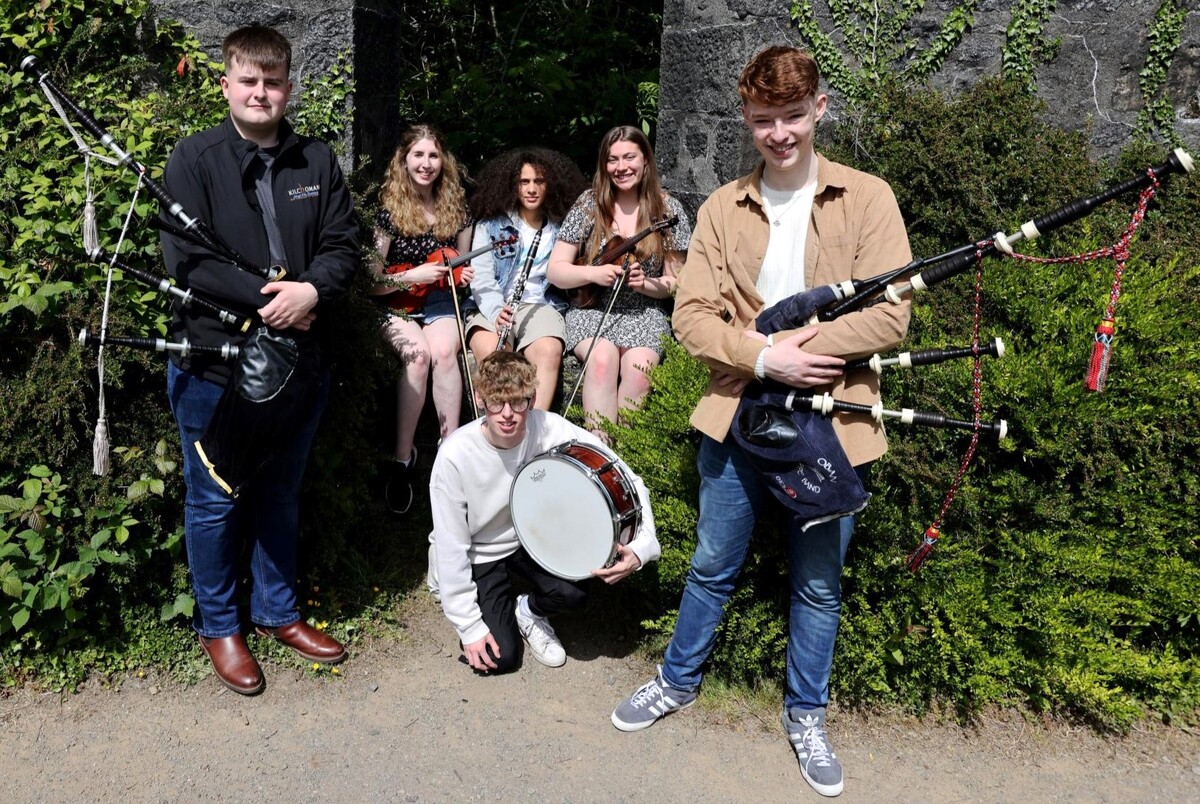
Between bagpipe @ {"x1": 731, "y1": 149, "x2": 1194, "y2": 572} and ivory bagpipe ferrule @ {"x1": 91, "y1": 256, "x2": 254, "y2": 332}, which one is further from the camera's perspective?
ivory bagpipe ferrule @ {"x1": 91, "y1": 256, "x2": 254, "y2": 332}

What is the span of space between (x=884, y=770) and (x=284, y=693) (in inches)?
77.0

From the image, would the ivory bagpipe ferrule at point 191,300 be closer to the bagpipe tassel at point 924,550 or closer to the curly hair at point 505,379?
the curly hair at point 505,379

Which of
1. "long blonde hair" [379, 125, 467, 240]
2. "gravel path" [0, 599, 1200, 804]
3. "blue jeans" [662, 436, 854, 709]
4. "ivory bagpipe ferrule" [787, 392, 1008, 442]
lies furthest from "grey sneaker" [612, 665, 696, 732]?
"long blonde hair" [379, 125, 467, 240]

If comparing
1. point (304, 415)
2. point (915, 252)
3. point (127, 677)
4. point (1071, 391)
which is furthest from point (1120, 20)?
point (127, 677)

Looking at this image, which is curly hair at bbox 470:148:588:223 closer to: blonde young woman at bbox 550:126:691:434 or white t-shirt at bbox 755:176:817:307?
blonde young woman at bbox 550:126:691:434

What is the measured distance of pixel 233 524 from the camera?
3279 millimetres

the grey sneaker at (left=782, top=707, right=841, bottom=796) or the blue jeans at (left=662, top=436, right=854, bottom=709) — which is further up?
the blue jeans at (left=662, top=436, right=854, bottom=709)

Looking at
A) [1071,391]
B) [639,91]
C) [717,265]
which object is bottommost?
[1071,391]

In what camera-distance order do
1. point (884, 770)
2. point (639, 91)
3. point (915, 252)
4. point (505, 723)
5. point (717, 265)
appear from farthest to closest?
1. point (639, 91)
2. point (915, 252)
3. point (505, 723)
4. point (884, 770)
5. point (717, 265)

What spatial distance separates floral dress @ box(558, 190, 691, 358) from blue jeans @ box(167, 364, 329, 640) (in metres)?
1.23

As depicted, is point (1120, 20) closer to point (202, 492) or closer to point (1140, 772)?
point (1140, 772)

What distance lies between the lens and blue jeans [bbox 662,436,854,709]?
9.50ft

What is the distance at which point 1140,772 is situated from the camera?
3098mm

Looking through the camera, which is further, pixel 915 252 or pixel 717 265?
pixel 915 252
